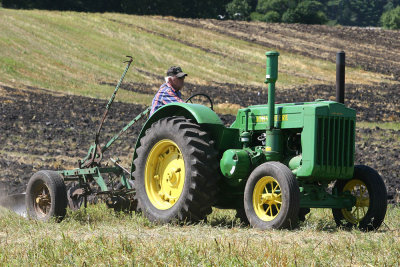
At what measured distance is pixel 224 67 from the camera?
40.1 m

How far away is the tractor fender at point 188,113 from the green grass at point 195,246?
107 centimetres

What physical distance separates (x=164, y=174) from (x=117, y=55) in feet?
106

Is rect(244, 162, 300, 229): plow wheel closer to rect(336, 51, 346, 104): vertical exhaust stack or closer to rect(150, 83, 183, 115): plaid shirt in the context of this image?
rect(150, 83, 183, 115): plaid shirt

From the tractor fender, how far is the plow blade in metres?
2.06

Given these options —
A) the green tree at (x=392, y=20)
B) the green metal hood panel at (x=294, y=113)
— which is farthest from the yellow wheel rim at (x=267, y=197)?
the green tree at (x=392, y=20)

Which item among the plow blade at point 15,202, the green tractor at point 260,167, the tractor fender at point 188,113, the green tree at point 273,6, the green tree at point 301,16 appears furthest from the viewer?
the green tree at point 273,6

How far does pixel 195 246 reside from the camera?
5512 mm

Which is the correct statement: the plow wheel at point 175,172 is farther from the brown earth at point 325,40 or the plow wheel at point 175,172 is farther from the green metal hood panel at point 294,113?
the brown earth at point 325,40

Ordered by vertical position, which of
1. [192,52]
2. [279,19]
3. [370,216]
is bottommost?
[370,216]

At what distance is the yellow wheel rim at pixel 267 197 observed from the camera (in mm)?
6816

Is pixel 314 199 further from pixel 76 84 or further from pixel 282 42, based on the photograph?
pixel 282 42

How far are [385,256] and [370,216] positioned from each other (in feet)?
6.86

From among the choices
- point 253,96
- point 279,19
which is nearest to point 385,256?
point 253,96

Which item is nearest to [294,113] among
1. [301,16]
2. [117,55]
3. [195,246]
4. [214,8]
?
[195,246]
